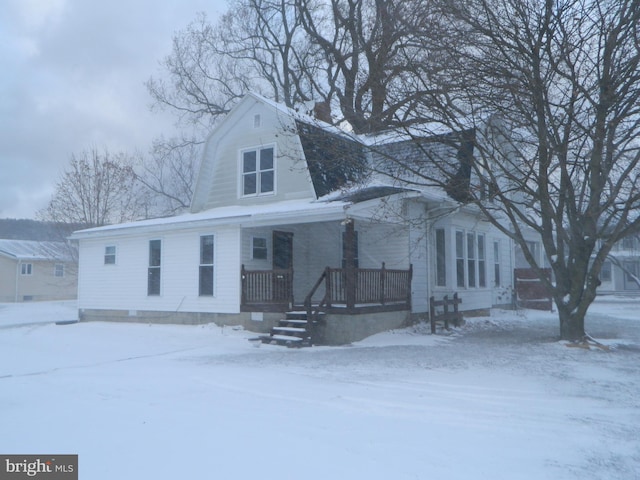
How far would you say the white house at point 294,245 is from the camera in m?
13.7

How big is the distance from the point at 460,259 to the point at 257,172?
22.5 feet

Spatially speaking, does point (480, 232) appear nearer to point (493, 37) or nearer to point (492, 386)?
point (493, 37)

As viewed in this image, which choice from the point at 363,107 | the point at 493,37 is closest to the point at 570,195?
the point at 493,37

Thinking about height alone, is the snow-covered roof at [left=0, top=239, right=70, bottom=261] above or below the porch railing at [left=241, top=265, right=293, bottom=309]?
above

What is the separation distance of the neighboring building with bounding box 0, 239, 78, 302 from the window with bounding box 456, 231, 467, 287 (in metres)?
28.4

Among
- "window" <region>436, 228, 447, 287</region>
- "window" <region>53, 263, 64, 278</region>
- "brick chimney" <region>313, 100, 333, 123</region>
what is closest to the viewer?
"window" <region>436, 228, 447, 287</region>

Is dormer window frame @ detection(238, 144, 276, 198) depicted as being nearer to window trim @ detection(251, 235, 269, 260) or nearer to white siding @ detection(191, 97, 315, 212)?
white siding @ detection(191, 97, 315, 212)

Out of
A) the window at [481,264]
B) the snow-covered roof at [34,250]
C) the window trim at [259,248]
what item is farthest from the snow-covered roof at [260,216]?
the snow-covered roof at [34,250]

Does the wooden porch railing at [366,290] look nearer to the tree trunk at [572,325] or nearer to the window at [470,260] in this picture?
the window at [470,260]

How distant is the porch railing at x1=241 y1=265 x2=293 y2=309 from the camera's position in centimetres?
1446

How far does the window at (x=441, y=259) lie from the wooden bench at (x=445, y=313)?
75 centimetres

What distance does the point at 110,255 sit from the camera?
18688mm

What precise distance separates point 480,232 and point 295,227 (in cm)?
624

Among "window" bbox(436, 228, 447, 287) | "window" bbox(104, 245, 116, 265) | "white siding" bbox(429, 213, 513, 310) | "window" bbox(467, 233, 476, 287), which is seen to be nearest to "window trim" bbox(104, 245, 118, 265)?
"window" bbox(104, 245, 116, 265)
